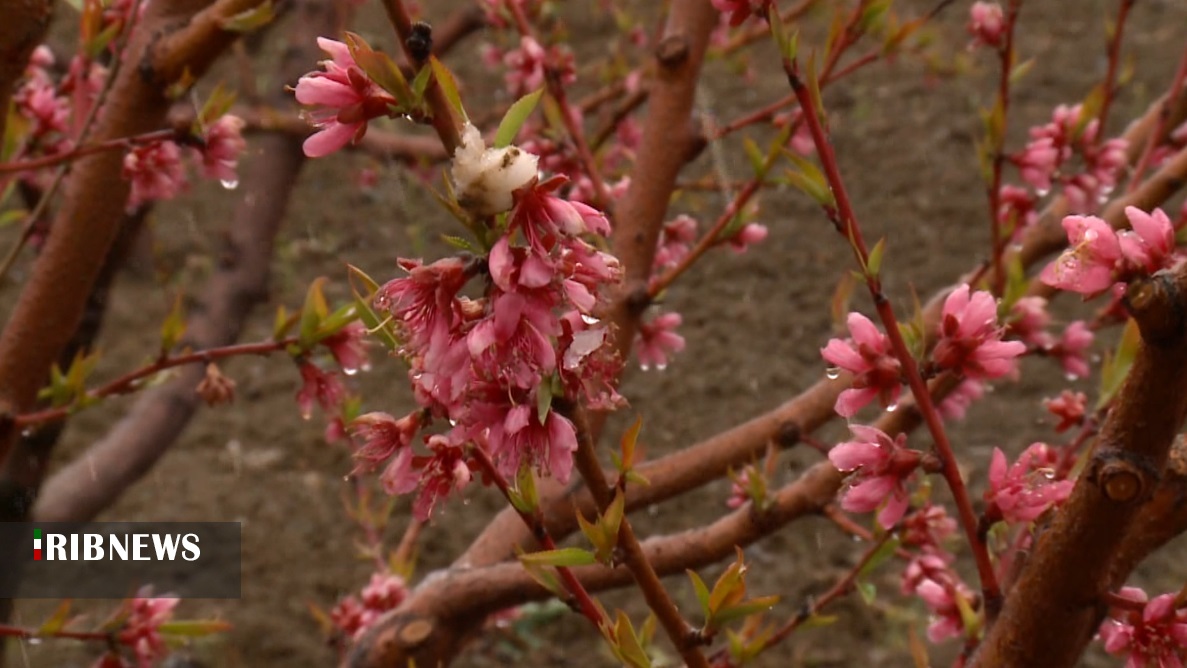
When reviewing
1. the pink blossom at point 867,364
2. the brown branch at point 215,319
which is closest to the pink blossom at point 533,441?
the pink blossom at point 867,364

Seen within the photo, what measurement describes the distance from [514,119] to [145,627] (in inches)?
33.9

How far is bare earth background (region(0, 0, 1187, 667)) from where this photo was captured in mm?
2426

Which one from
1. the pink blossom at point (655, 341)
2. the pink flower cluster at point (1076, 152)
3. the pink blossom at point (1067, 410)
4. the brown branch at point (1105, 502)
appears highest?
the pink flower cluster at point (1076, 152)

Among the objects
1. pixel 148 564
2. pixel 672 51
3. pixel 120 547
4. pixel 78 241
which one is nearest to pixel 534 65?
pixel 672 51

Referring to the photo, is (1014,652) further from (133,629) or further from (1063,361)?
(133,629)

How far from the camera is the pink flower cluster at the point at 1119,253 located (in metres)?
0.49

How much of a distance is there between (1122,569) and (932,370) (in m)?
0.15

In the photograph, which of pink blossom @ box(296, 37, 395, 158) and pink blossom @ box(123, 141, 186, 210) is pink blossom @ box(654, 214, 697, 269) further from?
pink blossom @ box(296, 37, 395, 158)

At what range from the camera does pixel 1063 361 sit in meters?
1.18

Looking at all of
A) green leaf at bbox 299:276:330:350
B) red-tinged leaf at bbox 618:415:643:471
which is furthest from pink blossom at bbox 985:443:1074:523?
green leaf at bbox 299:276:330:350

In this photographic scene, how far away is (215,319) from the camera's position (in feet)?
6.68

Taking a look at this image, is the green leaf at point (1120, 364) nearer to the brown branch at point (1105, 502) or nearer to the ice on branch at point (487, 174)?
the brown branch at point (1105, 502)

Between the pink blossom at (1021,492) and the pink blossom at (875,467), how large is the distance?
2.1 inches

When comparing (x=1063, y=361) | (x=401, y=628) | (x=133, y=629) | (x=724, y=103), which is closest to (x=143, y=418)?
(x=133, y=629)
